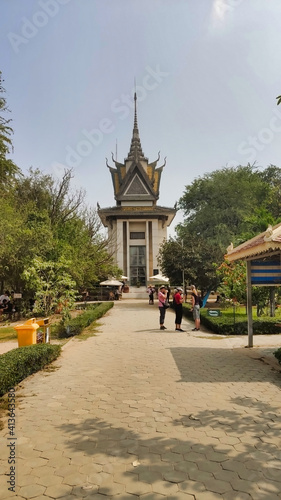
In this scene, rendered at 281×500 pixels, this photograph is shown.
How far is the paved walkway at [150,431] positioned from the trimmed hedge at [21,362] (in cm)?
22

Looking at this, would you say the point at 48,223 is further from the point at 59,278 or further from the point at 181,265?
the point at 181,265

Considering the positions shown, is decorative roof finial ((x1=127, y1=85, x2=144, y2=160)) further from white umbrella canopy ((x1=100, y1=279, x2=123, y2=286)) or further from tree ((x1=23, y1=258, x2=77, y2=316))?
tree ((x1=23, y1=258, x2=77, y2=316))

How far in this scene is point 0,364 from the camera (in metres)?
5.91

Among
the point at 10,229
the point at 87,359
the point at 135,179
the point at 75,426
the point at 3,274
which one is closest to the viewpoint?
the point at 75,426

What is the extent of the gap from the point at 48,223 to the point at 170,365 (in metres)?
13.9

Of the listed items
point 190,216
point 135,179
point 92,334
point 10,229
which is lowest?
point 92,334

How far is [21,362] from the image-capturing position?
649 centimetres

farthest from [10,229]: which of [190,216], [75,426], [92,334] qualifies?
[190,216]

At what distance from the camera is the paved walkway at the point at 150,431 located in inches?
119

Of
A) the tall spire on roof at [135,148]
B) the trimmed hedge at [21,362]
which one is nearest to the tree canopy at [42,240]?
the trimmed hedge at [21,362]

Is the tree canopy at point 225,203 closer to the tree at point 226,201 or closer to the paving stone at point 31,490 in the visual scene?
the tree at point 226,201

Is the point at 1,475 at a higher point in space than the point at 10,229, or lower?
lower

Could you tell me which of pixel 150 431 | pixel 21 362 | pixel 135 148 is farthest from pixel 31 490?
pixel 135 148

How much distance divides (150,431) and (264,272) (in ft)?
21.2
